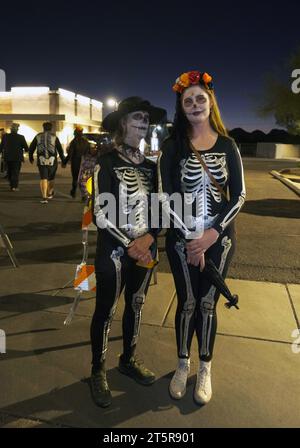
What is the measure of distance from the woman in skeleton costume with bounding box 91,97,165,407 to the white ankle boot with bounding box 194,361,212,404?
1.99 feet

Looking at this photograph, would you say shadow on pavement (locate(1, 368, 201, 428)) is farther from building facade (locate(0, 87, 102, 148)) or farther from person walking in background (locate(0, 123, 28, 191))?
building facade (locate(0, 87, 102, 148))

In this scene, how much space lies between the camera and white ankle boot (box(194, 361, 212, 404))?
2775mm

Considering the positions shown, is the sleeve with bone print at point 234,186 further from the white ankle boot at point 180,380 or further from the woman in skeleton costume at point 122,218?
the white ankle boot at point 180,380

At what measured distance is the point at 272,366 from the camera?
3.22 meters

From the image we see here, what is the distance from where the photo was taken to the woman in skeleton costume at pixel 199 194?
273 centimetres

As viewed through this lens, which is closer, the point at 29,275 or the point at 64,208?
the point at 29,275

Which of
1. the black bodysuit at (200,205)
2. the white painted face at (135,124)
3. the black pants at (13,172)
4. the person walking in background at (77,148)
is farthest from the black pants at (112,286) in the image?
the black pants at (13,172)

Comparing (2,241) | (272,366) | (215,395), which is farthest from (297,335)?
(2,241)

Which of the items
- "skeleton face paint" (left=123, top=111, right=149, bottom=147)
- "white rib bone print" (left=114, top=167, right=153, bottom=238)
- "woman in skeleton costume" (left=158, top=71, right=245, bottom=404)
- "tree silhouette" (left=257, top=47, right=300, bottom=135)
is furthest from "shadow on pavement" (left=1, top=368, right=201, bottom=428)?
"tree silhouette" (left=257, top=47, right=300, bottom=135)

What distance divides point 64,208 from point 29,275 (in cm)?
477

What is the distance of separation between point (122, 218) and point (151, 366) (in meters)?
1.26
